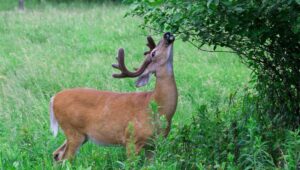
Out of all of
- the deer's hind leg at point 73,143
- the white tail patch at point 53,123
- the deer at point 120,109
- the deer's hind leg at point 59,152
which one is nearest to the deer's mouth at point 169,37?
the deer at point 120,109

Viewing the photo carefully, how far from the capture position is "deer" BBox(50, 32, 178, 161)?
5.47m

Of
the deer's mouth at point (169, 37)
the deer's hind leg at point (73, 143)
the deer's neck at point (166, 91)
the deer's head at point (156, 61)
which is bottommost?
the deer's hind leg at point (73, 143)

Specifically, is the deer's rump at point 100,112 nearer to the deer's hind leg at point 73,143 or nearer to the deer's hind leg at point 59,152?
the deer's hind leg at point 73,143

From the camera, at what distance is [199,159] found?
203 inches

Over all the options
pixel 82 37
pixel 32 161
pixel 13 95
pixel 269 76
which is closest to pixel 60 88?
pixel 13 95

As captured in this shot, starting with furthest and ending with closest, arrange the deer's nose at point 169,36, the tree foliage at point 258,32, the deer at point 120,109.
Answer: the deer at point 120,109, the deer's nose at point 169,36, the tree foliage at point 258,32

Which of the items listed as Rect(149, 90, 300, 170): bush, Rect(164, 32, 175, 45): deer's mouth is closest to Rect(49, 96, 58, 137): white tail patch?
Rect(149, 90, 300, 170): bush

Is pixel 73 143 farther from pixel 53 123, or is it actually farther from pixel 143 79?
pixel 143 79

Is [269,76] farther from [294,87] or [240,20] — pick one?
[240,20]

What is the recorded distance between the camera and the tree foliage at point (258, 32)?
500 cm

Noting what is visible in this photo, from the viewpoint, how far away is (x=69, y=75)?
31.0 feet

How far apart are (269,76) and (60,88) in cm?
360

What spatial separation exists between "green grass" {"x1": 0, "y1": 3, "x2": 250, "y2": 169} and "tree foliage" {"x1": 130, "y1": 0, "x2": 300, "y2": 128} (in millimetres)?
1214

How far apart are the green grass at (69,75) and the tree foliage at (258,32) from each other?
1214mm
